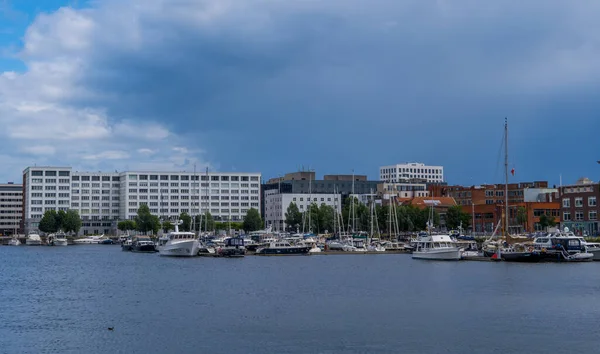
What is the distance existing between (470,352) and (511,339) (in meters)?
5.08

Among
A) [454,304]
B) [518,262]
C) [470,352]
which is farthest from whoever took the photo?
[518,262]

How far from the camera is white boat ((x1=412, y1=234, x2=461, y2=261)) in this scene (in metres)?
118

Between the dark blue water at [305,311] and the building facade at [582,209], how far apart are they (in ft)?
216

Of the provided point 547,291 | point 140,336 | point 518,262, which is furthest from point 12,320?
point 518,262

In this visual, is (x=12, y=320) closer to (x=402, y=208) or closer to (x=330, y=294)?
(x=330, y=294)

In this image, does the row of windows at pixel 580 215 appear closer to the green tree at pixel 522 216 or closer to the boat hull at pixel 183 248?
the green tree at pixel 522 216

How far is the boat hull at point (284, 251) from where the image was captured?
141500mm

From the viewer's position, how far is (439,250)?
11838cm

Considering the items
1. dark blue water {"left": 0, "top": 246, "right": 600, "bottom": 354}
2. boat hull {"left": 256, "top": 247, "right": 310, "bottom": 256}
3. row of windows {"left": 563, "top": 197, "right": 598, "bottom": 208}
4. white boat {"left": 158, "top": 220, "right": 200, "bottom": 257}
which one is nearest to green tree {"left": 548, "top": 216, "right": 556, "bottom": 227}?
row of windows {"left": 563, "top": 197, "right": 598, "bottom": 208}

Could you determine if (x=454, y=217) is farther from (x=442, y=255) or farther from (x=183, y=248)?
(x=183, y=248)

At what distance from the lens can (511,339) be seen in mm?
45875

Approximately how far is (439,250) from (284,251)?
3461 centimetres

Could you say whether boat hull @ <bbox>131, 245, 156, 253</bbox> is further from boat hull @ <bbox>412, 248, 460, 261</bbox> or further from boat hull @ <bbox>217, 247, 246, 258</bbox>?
boat hull @ <bbox>412, 248, 460, 261</bbox>

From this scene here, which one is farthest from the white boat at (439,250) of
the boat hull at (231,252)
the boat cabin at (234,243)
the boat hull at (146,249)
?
the boat hull at (146,249)
